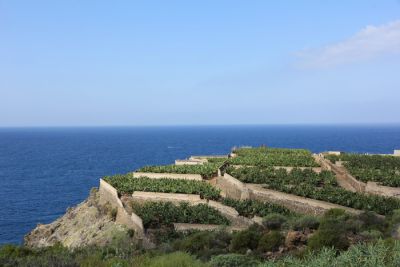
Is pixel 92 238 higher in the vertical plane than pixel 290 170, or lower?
lower

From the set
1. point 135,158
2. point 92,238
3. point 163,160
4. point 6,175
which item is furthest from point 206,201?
point 135,158

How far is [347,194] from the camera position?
2756 centimetres

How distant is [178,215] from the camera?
27.3 metres

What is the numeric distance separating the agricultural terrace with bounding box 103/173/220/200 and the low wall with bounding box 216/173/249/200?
1.08 metres

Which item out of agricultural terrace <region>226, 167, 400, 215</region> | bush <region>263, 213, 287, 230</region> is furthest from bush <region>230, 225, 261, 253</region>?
agricultural terrace <region>226, 167, 400, 215</region>

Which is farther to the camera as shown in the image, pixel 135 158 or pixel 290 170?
pixel 135 158

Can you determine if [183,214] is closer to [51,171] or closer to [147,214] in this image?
[147,214]

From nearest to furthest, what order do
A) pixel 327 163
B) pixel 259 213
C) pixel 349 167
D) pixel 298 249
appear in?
pixel 298 249
pixel 259 213
pixel 349 167
pixel 327 163

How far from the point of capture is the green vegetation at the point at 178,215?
26.7 metres

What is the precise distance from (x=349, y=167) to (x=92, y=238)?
70.1 feet

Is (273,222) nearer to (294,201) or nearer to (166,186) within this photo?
(294,201)

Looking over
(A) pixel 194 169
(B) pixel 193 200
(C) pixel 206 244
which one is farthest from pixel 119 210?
(C) pixel 206 244

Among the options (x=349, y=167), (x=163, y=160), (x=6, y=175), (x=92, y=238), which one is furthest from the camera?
(x=163, y=160)

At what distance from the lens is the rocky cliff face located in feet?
96.1
